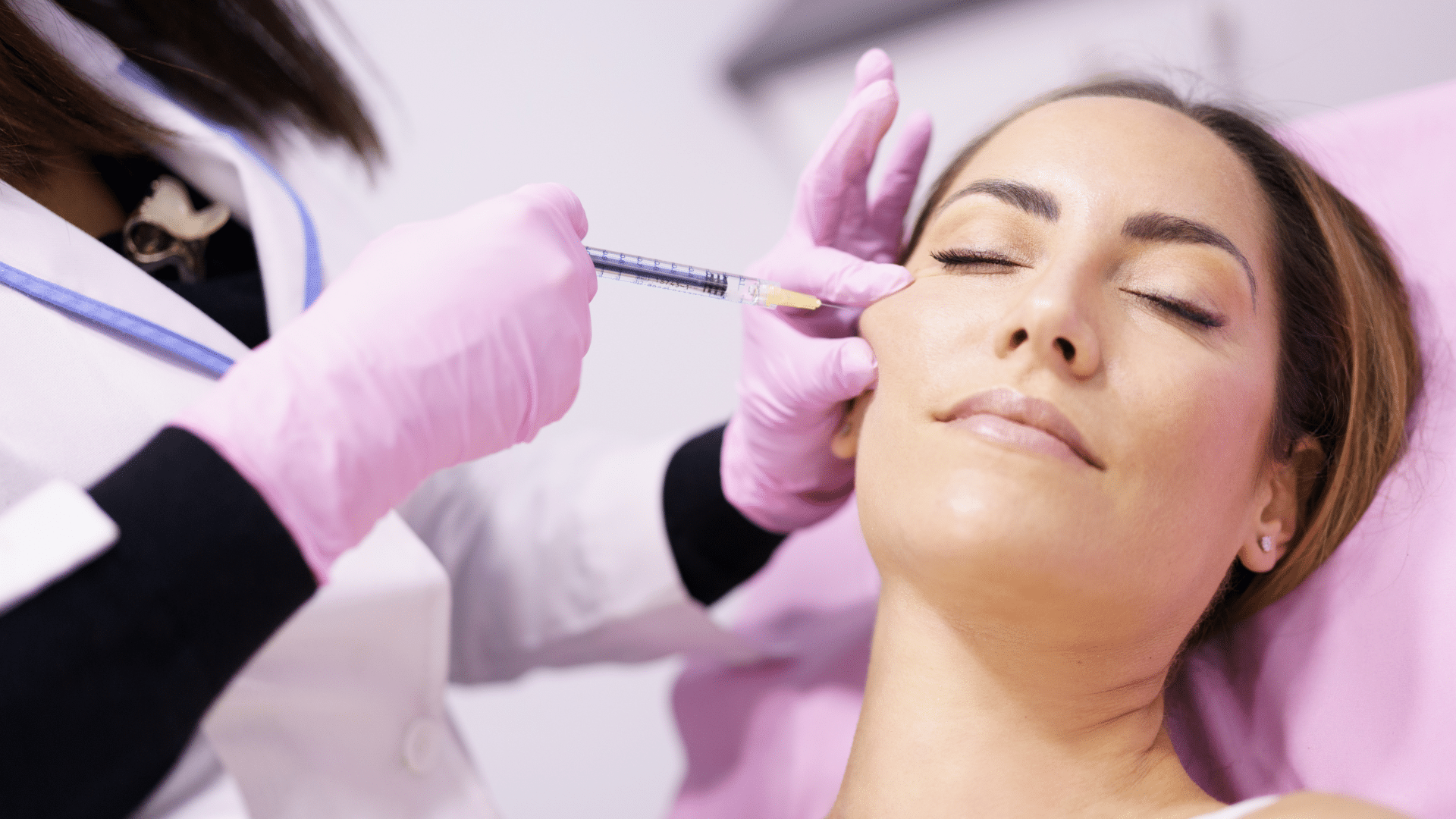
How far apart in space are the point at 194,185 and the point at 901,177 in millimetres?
899

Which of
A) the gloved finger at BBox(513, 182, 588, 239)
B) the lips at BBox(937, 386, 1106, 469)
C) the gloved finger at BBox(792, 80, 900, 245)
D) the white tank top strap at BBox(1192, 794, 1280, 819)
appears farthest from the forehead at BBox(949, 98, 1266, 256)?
the white tank top strap at BBox(1192, 794, 1280, 819)

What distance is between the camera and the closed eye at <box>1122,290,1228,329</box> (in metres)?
0.95

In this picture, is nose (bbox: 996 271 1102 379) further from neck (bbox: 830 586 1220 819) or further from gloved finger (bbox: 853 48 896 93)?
gloved finger (bbox: 853 48 896 93)

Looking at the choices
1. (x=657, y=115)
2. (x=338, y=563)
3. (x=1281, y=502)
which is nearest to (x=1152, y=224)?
(x=1281, y=502)

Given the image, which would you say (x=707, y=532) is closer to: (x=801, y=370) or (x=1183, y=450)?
(x=801, y=370)

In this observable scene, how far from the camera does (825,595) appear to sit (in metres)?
1.59

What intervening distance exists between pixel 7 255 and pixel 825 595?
3.85 ft

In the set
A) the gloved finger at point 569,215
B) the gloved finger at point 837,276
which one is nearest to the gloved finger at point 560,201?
the gloved finger at point 569,215

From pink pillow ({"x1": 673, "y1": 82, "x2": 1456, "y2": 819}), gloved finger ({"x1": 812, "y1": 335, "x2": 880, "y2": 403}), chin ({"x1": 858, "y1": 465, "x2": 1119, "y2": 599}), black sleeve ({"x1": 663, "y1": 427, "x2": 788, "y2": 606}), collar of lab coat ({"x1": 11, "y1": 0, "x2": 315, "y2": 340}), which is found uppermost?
collar of lab coat ({"x1": 11, "y1": 0, "x2": 315, "y2": 340})

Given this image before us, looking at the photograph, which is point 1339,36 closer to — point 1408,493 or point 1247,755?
point 1408,493

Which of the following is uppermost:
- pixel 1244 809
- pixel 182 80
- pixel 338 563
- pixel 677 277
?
pixel 182 80

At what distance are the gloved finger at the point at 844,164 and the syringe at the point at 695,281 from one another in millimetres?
143

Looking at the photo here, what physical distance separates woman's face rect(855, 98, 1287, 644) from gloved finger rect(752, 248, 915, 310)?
23mm

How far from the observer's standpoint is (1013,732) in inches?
38.3
